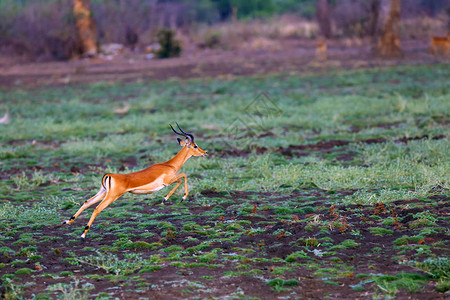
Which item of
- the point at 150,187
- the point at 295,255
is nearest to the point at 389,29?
the point at 150,187

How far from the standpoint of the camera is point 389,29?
2469 cm

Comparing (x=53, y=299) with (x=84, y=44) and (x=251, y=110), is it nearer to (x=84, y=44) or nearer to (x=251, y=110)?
(x=251, y=110)

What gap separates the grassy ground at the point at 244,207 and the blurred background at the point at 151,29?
15.2 metres

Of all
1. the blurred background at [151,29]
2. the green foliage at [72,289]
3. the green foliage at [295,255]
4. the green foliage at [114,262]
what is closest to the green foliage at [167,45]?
the blurred background at [151,29]

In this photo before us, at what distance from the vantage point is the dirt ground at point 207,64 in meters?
21.3

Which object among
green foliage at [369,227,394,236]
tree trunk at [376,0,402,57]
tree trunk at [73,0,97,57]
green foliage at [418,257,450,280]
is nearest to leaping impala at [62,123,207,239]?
Answer: green foliage at [369,227,394,236]

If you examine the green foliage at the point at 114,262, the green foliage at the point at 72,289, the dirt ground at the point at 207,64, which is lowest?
the dirt ground at the point at 207,64

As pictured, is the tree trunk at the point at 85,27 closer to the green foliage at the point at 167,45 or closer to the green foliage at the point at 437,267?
the green foliage at the point at 167,45

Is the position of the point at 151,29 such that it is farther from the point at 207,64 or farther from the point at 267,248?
the point at 267,248

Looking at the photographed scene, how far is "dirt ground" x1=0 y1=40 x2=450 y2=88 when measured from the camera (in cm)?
2131

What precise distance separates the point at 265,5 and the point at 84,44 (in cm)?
2524

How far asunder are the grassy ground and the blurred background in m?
15.2

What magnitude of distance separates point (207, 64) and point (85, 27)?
26.1 ft

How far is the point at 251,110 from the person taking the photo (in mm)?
13766
